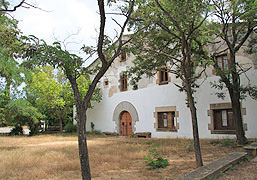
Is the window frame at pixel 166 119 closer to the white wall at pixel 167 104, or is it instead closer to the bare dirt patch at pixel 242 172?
the white wall at pixel 167 104

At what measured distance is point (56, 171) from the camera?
502 cm

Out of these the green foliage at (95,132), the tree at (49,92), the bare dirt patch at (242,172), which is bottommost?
the green foliage at (95,132)

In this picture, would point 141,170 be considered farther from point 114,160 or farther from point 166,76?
point 166,76

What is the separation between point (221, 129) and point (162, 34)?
566cm

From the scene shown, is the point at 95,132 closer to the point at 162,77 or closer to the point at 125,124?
the point at 125,124

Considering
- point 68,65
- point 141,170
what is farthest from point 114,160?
point 68,65

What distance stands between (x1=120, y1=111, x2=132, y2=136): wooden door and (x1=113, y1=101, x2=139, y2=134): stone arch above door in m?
0.25

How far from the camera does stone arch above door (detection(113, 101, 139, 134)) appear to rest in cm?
1450

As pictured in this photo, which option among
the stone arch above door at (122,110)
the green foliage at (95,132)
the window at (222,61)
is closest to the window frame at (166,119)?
the stone arch above door at (122,110)

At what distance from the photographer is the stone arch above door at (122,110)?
47.6 feet

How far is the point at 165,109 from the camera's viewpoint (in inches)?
496

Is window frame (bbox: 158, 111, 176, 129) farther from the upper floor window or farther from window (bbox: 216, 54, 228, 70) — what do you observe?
window (bbox: 216, 54, 228, 70)

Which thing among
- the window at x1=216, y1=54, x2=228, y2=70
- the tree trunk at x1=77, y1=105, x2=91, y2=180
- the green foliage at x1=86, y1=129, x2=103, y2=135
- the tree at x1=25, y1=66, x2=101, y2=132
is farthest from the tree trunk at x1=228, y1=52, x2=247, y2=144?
the green foliage at x1=86, y1=129, x2=103, y2=135

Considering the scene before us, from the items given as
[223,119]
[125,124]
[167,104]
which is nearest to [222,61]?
[223,119]
